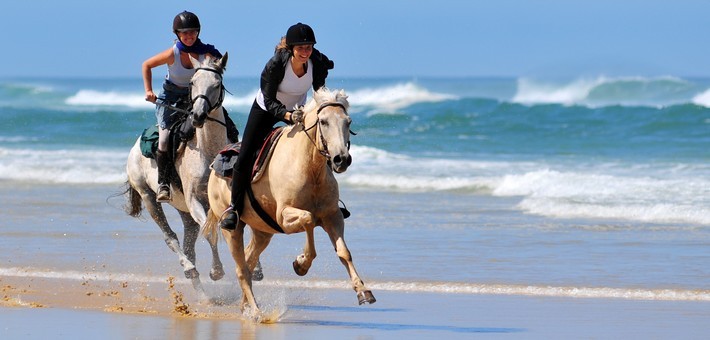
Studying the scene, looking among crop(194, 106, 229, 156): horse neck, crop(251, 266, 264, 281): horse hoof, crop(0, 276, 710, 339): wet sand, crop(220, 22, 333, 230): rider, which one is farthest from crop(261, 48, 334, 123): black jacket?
crop(251, 266, 264, 281): horse hoof

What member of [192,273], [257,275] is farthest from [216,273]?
[257,275]

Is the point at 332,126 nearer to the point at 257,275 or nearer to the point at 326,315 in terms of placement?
the point at 326,315

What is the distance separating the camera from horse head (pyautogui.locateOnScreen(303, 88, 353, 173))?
7125 mm

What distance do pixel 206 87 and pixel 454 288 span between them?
2.71 meters

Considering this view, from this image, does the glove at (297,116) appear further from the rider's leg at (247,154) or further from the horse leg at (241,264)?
the horse leg at (241,264)

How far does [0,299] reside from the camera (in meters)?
9.42

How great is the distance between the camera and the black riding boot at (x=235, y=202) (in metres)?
8.34

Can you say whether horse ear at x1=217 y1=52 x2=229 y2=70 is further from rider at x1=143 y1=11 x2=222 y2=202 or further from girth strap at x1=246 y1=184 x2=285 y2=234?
girth strap at x1=246 y1=184 x2=285 y2=234

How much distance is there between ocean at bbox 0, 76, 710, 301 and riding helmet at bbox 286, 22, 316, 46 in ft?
9.67

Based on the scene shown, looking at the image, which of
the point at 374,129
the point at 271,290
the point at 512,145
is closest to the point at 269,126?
the point at 271,290

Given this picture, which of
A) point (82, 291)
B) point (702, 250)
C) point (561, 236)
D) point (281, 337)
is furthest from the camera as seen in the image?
point (561, 236)

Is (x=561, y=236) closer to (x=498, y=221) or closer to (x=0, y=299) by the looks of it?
(x=498, y=221)

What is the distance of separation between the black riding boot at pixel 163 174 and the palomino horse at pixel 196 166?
8 centimetres

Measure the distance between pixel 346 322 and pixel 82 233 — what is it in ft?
19.9
